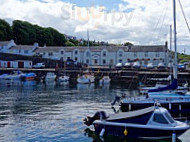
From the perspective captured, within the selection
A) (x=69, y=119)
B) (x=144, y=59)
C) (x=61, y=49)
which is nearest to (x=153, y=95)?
(x=69, y=119)

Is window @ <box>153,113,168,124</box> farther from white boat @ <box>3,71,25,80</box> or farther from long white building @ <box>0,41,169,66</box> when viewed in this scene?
long white building @ <box>0,41,169,66</box>

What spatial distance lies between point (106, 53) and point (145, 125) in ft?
265

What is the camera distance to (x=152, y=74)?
7325 cm

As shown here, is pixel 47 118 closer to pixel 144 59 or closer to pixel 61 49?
pixel 144 59

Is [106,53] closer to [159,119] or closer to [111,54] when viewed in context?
[111,54]

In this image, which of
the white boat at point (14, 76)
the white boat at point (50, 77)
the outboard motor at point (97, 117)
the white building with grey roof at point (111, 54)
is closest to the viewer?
the outboard motor at point (97, 117)

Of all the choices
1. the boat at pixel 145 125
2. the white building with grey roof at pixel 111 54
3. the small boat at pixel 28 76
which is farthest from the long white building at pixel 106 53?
the boat at pixel 145 125

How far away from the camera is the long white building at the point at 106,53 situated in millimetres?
94125

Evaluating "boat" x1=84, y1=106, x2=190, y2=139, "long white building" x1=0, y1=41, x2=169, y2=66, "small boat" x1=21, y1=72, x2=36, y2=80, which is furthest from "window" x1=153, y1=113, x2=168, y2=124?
"long white building" x1=0, y1=41, x2=169, y2=66

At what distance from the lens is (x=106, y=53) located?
99875mm

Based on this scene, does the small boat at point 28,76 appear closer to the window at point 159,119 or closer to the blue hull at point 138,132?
the blue hull at point 138,132

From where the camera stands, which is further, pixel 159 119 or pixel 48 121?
pixel 48 121

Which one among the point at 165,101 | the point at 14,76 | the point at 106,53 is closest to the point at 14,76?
the point at 14,76

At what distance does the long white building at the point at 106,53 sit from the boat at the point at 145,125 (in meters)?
69.7
